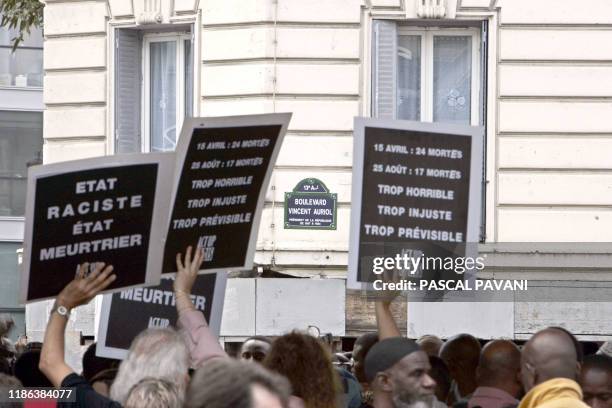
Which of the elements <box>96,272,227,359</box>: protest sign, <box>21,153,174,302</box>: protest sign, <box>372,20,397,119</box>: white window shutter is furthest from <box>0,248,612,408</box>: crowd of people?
<box>372,20,397,119</box>: white window shutter

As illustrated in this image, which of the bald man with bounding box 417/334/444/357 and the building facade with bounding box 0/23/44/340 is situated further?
the building facade with bounding box 0/23/44/340

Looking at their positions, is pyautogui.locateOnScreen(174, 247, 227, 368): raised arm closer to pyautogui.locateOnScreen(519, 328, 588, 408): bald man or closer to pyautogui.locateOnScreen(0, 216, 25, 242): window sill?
pyautogui.locateOnScreen(519, 328, 588, 408): bald man

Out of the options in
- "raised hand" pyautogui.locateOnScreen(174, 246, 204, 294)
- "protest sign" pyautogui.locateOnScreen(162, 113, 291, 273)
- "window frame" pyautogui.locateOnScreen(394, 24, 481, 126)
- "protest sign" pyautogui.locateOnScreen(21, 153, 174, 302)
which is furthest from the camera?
"window frame" pyautogui.locateOnScreen(394, 24, 481, 126)

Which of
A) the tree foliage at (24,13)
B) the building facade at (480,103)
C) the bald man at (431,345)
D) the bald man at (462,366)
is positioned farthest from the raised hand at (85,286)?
the tree foliage at (24,13)

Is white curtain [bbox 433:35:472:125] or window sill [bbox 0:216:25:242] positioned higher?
white curtain [bbox 433:35:472:125]

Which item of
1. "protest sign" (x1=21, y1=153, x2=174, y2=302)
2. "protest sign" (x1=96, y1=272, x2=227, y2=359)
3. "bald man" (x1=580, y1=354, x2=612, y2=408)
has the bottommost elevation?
"bald man" (x1=580, y1=354, x2=612, y2=408)

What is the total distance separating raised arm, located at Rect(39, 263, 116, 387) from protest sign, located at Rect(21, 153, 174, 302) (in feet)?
0.32

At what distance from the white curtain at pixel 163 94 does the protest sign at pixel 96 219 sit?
9.81 m

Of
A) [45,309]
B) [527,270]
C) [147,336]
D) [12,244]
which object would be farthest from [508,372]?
[12,244]

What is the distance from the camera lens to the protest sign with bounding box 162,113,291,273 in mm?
8648

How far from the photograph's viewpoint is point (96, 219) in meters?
8.38

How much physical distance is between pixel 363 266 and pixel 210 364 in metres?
4.41

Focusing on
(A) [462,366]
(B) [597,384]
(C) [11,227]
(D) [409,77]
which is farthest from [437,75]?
(C) [11,227]

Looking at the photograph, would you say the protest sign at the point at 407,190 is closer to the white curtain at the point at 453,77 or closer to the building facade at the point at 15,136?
the white curtain at the point at 453,77
